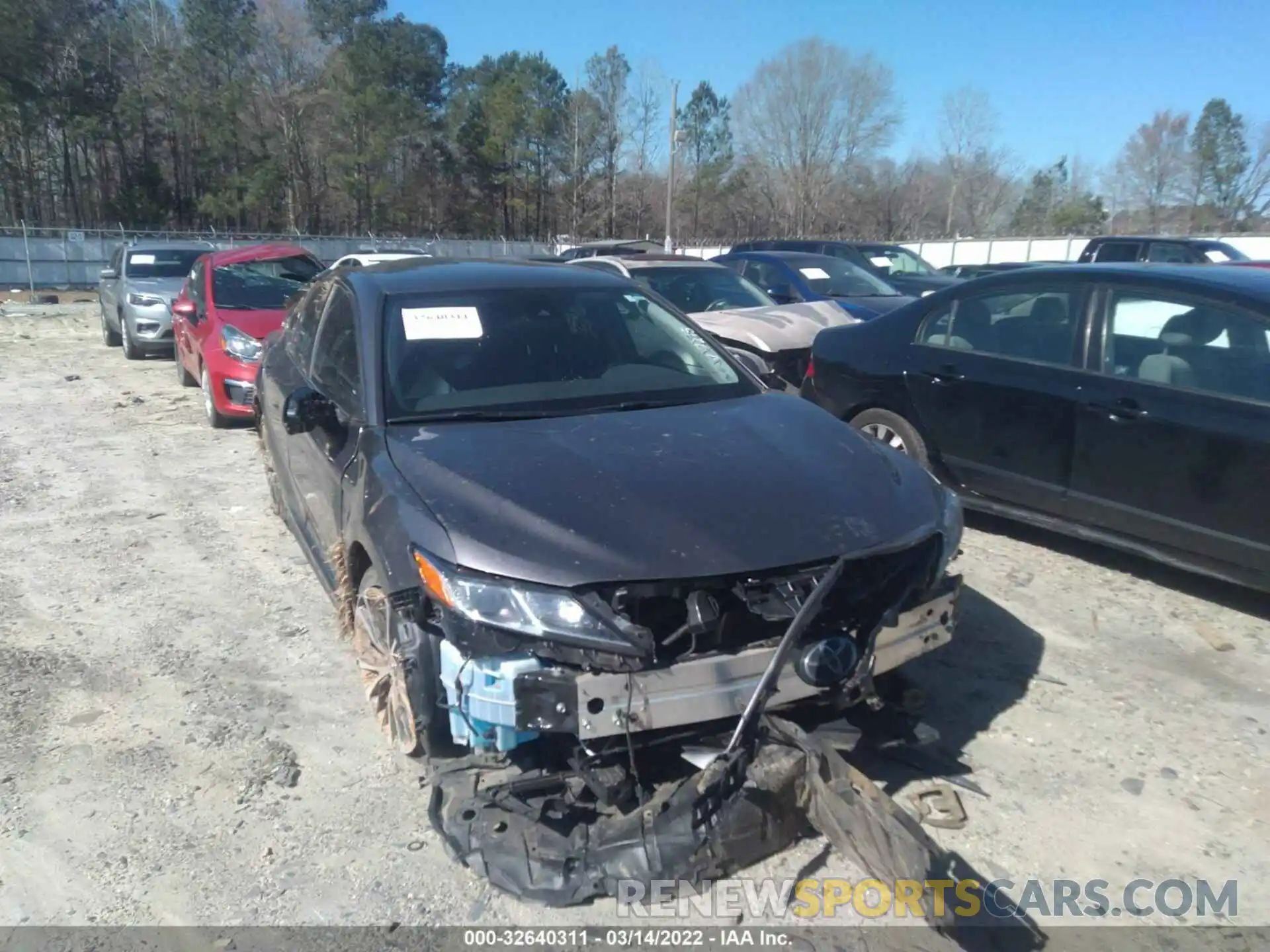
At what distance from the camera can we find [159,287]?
1365 centimetres

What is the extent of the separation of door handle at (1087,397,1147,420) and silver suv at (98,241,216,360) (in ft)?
37.4

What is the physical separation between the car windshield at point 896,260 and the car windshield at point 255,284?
11.1 metres

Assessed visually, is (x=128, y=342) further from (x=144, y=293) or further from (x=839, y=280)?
(x=839, y=280)

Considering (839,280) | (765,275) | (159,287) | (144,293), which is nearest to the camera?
(839,280)

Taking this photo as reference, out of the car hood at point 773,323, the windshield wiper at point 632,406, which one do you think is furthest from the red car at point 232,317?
the windshield wiper at point 632,406

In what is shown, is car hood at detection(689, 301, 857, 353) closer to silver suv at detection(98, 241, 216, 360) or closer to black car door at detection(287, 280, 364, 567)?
black car door at detection(287, 280, 364, 567)

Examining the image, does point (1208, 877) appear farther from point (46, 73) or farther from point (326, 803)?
point (46, 73)

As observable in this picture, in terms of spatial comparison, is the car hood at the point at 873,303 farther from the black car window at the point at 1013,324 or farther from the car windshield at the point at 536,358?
the car windshield at the point at 536,358

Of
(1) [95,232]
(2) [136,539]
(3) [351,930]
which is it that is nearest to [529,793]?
(3) [351,930]

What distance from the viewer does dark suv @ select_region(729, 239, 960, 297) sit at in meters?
17.2

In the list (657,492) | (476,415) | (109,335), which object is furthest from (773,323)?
(109,335)

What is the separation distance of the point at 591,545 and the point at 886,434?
3888 millimetres

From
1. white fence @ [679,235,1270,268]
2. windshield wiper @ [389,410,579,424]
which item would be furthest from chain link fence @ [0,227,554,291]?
windshield wiper @ [389,410,579,424]

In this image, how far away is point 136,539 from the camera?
6.08 m
